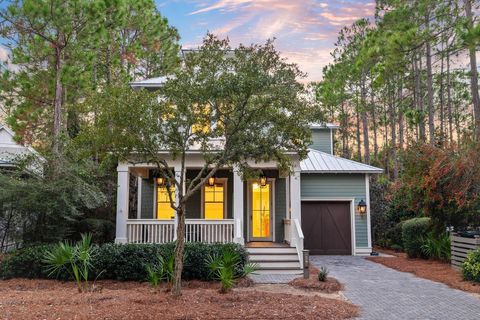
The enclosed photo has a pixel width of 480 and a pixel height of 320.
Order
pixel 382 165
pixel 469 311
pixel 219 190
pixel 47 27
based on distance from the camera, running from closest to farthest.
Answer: pixel 469 311
pixel 47 27
pixel 219 190
pixel 382 165

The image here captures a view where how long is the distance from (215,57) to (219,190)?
27.6 feet

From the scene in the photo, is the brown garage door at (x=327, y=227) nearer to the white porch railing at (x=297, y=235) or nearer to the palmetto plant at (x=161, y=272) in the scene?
the white porch railing at (x=297, y=235)

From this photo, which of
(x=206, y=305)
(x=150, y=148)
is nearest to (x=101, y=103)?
(x=150, y=148)

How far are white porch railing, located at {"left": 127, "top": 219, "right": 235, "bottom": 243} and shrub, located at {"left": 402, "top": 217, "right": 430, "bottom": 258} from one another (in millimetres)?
6789

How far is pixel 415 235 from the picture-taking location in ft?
50.0

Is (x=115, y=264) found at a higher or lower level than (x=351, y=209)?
lower

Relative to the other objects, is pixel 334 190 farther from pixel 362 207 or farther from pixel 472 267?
pixel 472 267

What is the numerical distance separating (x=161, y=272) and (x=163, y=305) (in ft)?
5.94

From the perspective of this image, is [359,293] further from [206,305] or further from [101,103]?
[101,103]

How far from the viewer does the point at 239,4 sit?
14.6 m

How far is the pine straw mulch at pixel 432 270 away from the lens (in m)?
9.80

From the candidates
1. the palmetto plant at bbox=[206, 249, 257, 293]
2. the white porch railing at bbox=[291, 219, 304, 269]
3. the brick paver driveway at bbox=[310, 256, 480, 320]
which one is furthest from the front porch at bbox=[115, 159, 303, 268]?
the palmetto plant at bbox=[206, 249, 257, 293]

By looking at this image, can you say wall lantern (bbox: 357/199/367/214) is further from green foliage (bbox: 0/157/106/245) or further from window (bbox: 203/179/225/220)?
green foliage (bbox: 0/157/106/245)

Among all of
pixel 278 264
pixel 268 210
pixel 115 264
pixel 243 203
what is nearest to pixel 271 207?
pixel 268 210
